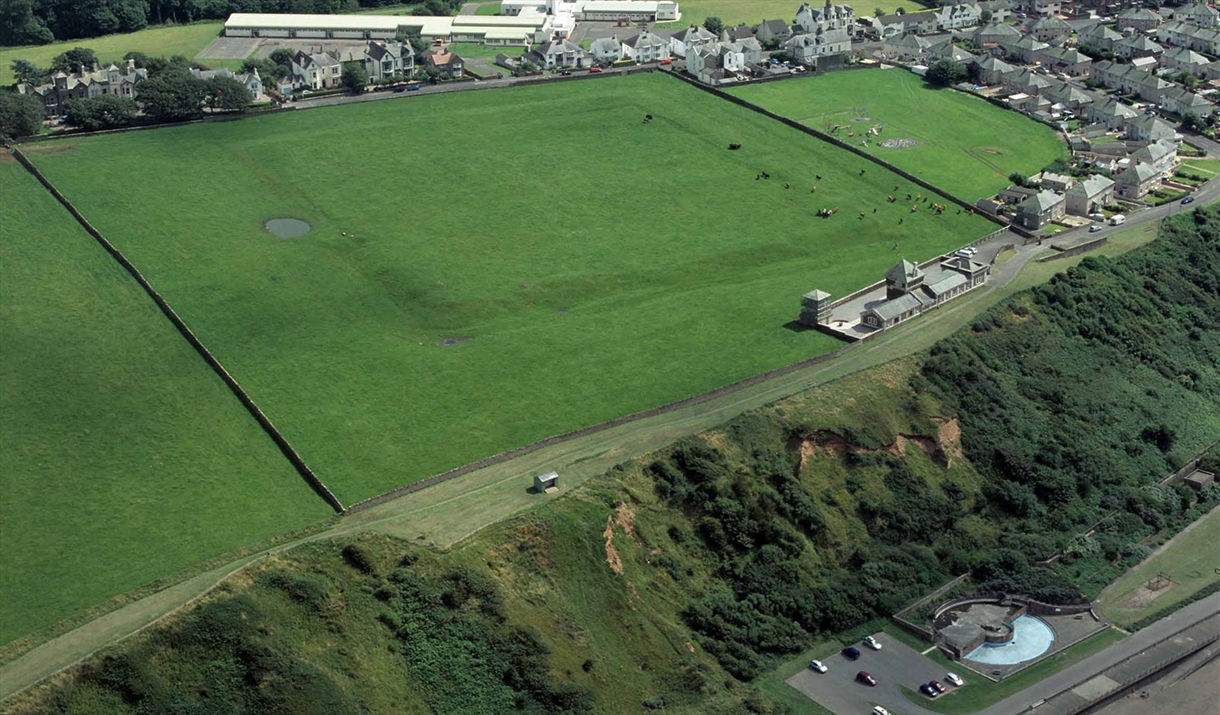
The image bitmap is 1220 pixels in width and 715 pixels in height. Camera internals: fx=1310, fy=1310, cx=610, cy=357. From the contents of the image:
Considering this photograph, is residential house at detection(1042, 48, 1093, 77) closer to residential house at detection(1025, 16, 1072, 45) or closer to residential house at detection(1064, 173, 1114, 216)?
residential house at detection(1025, 16, 1072, 45)

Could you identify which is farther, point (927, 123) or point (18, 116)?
point (927, 123)

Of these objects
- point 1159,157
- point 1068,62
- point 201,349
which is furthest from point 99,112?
point 1068,62

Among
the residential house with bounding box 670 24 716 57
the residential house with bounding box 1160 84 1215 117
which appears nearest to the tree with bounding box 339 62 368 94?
the residential house with bounding box 670 24 716 57

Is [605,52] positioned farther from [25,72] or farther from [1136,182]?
[1136,182]

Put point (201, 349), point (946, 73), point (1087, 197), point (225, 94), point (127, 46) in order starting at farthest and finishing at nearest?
point (127, 46)
point (946, 73)
point (225, 94)
point (1087, 197)
point (201, 349)

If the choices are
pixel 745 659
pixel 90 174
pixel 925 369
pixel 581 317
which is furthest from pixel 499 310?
pixel 90 174

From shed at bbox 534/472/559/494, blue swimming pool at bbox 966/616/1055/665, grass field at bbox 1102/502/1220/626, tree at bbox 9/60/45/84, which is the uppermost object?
tree at bbox 9/60/45/84
